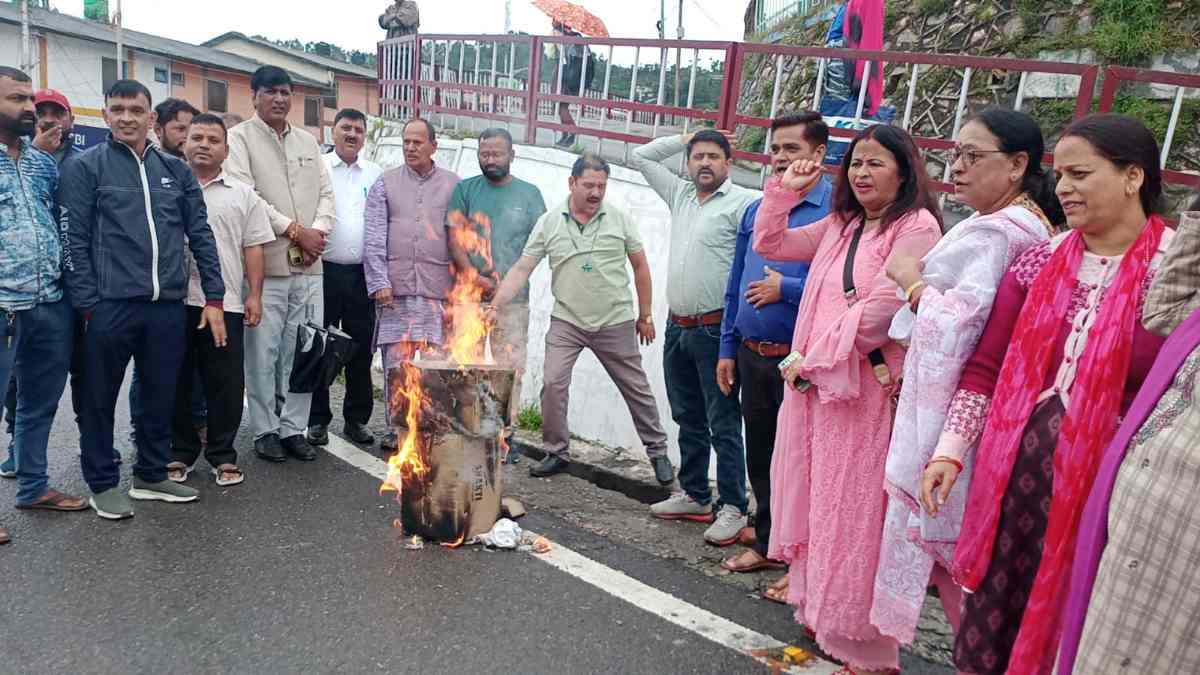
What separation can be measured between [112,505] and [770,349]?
131 inches

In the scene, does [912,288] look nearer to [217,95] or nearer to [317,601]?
[317,601]

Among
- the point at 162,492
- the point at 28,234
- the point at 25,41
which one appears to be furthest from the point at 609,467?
the point at 25,41

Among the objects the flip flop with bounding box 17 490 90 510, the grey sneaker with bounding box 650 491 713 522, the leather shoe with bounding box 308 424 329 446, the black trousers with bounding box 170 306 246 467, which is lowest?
the flip flop with bounding box 17 490 90 510

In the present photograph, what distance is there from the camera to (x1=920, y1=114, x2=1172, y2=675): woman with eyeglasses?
2.22m

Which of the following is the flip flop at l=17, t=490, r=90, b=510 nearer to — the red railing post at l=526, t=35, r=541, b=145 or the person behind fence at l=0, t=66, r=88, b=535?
the person behind fence at l=0, t=66, r=88, b=535

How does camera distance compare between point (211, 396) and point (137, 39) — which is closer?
point (211, 396)

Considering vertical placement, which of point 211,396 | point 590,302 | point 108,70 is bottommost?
point 211,396

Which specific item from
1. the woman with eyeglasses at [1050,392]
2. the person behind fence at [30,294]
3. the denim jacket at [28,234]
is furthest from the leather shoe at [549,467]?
the woman with eyeglasses at [1050,392]

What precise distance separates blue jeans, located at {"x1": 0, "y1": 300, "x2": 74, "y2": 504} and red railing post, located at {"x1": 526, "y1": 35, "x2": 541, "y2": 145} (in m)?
5.44

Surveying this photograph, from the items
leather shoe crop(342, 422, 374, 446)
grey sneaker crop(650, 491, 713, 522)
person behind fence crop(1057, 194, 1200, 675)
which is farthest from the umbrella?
person behind fence crop(1057, 194, 1200, 675)

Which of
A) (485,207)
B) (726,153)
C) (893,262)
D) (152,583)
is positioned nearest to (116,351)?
(152,583)

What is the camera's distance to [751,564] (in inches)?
162

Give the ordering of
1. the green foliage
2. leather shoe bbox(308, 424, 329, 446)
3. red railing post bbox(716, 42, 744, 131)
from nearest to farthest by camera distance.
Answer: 1. leather shoe bbox(308, 424, 329, 446)
2. the green foliage
3. red railing post bbox(716, 42, 744, 131)

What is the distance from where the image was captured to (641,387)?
5.67m
